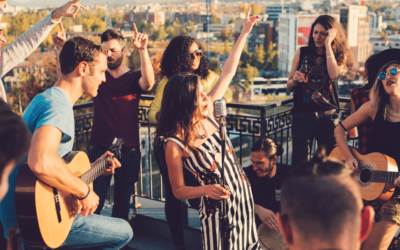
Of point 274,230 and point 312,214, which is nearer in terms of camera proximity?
point 312,214

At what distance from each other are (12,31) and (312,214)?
7623 centimetres

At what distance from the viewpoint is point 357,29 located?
11162cm

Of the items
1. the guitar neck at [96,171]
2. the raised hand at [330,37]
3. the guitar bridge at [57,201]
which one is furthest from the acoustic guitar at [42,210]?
the raised hand at [330,37]

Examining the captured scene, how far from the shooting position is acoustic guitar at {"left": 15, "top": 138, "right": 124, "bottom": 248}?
221 centimetres

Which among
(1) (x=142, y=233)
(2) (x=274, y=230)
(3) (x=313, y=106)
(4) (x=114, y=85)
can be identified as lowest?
(1) (x=142, y=233)

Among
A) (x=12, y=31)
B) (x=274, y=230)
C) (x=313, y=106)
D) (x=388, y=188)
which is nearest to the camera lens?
(x=274, y=230)

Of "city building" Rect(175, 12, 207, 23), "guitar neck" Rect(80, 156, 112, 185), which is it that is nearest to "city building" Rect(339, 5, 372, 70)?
"city building" Rect(175, 12, 207, 23)

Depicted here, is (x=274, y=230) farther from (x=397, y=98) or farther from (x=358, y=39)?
(x=358, y=39)

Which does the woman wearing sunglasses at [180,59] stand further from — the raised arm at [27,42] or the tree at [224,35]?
the tree at [224,35]

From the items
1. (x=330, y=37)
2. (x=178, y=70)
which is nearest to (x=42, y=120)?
(x=178, y=70)

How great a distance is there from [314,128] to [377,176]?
117 cm

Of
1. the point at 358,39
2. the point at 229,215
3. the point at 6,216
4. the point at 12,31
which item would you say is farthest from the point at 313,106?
the point at 358,39

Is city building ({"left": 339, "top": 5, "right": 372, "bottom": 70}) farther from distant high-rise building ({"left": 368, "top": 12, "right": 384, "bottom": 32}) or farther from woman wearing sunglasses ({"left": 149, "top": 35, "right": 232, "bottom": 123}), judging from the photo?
woman wearing sunglasses ({"left": 149, "top": 35, "right": 232, "bottom": 123})

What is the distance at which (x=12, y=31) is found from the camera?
68875 mm
